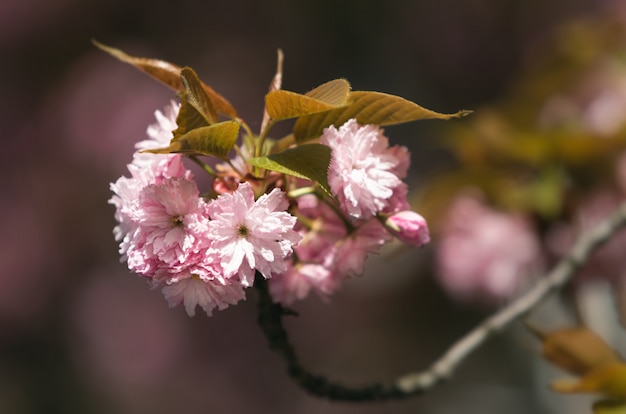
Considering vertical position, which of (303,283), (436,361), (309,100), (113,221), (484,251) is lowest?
(113,221)

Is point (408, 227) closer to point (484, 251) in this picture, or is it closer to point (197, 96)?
point (197, 96)

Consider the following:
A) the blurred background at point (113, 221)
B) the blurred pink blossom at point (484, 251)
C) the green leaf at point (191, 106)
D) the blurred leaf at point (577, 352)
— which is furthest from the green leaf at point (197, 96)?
the blurred background at point (113, 221)

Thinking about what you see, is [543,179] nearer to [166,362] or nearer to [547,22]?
[166,362]

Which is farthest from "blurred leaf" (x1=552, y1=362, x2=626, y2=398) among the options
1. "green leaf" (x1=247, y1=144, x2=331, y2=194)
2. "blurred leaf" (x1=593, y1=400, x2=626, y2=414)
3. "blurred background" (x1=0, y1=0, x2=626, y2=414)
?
"blurred background" (x1=0, y1=0, x2=626, y2=414)

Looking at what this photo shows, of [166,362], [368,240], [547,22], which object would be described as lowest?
[166,362]

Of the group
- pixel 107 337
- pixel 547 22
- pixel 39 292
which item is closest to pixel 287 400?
pixel 107 337

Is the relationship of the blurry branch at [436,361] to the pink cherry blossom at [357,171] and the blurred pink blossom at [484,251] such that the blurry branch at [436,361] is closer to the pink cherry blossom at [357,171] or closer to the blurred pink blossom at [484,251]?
the pink cherry blossom at [357,171]

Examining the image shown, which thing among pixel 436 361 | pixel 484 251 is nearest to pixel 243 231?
pixel 436 361
